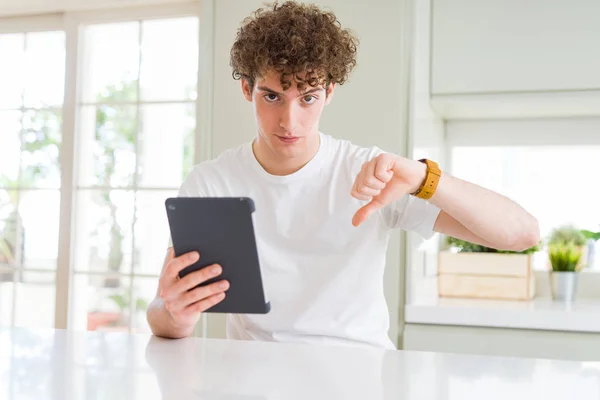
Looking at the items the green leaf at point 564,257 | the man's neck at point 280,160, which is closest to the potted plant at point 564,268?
the green leaf at point 564,257

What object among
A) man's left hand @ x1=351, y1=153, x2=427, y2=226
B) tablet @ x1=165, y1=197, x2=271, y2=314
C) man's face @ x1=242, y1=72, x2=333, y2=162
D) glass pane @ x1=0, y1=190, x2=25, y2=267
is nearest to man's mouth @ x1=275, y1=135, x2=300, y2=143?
man's face @ x1=242, y1=72, x2=333, y2=162

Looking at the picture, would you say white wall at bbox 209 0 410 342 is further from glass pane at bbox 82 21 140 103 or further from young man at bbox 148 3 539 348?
glass pane at bbox 82 21 140 103

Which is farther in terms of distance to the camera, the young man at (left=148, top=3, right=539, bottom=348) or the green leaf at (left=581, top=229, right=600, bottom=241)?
the green leaf at (left=581, top=229, right=600, bottom=241)

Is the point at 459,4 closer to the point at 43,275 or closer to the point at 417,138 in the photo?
the point at 417,138

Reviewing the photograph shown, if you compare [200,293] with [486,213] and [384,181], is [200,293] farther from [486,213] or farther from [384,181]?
[486,213]

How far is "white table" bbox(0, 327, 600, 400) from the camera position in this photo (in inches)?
35.6

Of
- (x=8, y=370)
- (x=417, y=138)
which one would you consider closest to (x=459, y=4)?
(x=417, y=138)

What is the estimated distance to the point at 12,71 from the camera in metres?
3.20

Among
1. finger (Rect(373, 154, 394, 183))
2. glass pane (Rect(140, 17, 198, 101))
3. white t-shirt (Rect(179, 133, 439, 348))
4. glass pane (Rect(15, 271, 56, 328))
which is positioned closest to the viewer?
finger (Rect(373, 154, 394, 183))

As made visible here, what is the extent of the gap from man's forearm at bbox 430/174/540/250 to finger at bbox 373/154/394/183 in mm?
164

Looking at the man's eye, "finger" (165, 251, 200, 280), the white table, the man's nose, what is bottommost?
the white table

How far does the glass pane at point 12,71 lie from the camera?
3.15 metres

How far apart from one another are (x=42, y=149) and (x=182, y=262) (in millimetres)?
2187

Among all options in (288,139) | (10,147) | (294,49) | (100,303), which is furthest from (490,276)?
(10,147)
